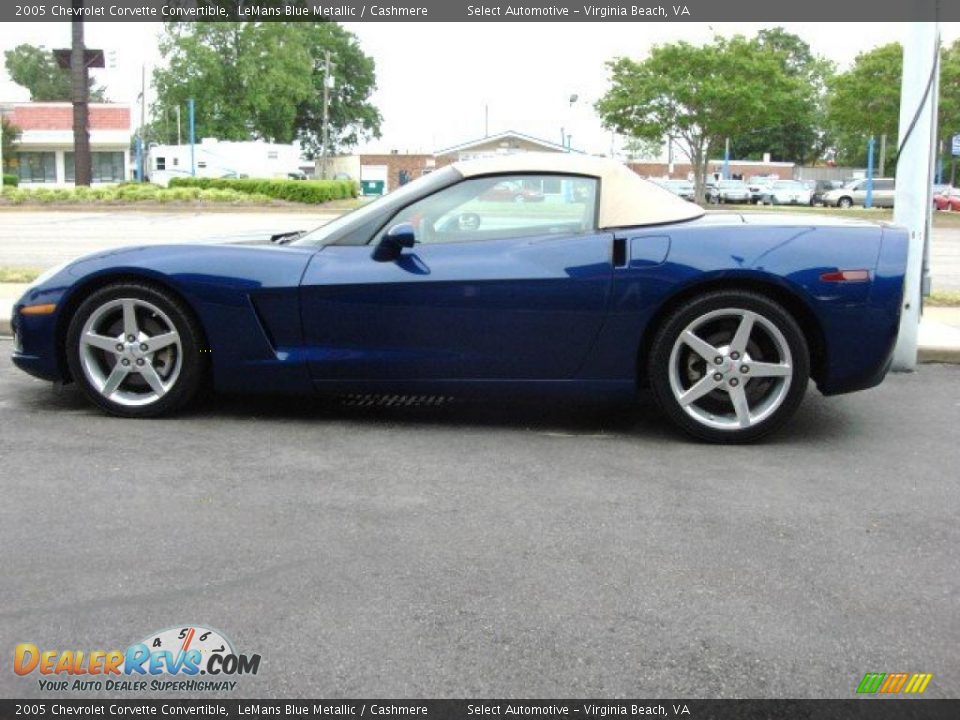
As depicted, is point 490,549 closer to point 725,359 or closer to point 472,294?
point 472,294

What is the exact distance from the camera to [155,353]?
17.2 feet

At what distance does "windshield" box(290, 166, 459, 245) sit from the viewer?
17.0 ft

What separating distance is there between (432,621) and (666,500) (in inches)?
56.0

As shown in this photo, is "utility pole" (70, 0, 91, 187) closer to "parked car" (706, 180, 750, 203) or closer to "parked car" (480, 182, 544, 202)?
"parked car" (706, 180, 750, 203)

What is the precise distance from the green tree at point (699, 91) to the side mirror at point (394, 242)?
3778 cm

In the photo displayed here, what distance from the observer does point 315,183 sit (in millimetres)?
38844

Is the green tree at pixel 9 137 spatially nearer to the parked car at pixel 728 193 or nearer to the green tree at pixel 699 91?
the green tree at pixel 699 91

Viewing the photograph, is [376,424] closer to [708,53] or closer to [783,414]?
[783,414]

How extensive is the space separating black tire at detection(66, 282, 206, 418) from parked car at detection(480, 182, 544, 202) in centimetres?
151

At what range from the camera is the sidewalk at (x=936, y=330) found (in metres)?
7.02

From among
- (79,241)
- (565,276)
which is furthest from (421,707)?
(79,241)

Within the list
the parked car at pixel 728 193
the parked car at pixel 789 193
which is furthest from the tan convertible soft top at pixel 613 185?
the parked car at pixel 789 193

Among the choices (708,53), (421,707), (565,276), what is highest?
(708,53)
